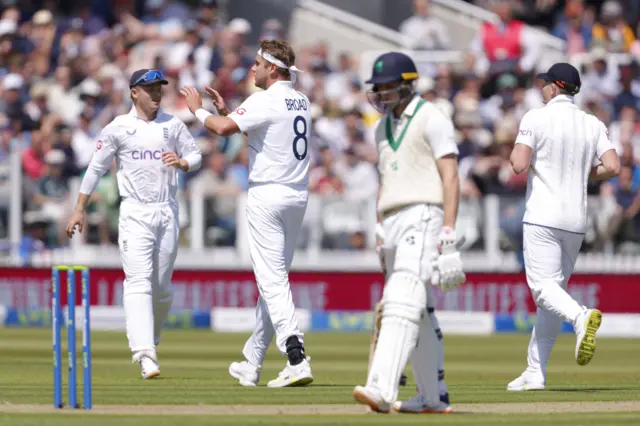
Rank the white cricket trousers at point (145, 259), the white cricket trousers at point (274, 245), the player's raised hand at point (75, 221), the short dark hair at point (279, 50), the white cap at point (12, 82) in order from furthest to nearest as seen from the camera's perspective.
→ the white cap at point (12, 82) → the white cricket trousers at point (145, 259) → the player's raised hand at point (75, 221) → the short dark hair at point (279, 50) → the white cricket trousers at point (274, 245)

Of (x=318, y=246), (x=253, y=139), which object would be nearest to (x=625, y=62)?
(x=318, y=246)

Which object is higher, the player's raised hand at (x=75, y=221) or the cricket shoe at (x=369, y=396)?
the player's raised hand at (x=75, y=221)

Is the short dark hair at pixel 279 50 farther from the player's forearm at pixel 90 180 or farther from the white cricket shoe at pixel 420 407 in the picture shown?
the white cricket shoe at pixel 420 407

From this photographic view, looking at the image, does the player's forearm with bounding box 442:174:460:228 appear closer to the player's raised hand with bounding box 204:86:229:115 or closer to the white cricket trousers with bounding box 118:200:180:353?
the player's raised hand with bounding box 204:86:229:115

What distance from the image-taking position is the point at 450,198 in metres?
7.20

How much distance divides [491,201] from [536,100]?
238 cm

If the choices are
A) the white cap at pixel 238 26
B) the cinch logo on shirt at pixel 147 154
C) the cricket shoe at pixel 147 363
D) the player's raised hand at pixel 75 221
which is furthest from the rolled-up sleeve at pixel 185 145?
the white cap at pixel 238 26

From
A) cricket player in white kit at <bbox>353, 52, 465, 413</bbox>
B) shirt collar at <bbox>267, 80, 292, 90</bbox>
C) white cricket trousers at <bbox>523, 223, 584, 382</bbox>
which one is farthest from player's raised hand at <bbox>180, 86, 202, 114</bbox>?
white cricket trousers at <bbox>523, 223, 584, 382</bbox>

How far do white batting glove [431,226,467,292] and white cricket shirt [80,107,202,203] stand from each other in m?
3.10

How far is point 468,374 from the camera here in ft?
35.9

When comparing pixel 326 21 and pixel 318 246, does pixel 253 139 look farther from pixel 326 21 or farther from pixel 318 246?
pixel 326 21

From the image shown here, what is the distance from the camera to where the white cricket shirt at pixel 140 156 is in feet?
32.6

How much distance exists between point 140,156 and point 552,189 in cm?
274

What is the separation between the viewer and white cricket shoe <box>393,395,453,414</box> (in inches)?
295
